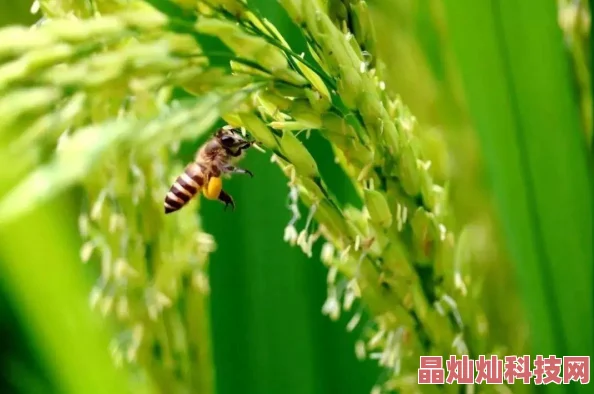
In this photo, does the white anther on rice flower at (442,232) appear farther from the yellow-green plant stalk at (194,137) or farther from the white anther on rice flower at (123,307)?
the white anther on rice flower at (123,307)

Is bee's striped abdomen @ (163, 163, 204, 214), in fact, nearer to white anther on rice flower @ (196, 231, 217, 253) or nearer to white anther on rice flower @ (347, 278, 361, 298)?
white anther on rice flower @ (196, 231, 217, 253)

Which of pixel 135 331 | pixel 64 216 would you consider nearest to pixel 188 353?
pixel 135 331

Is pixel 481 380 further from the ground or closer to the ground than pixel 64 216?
closer to the ground

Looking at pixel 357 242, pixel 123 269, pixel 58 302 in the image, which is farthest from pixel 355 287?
pixel 58 302

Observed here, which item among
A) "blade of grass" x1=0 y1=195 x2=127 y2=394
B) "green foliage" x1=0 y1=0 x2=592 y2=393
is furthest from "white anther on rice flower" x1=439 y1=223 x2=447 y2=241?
"blade of grass" x1=0 y1=195 x2=127 y2=394

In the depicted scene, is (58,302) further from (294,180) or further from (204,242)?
(294,180)

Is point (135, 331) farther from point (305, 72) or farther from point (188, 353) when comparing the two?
point (305, 72)

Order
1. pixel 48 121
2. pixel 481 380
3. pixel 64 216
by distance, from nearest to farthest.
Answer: pixel 48 121 < pixel 481 380 < pixel 64 216
